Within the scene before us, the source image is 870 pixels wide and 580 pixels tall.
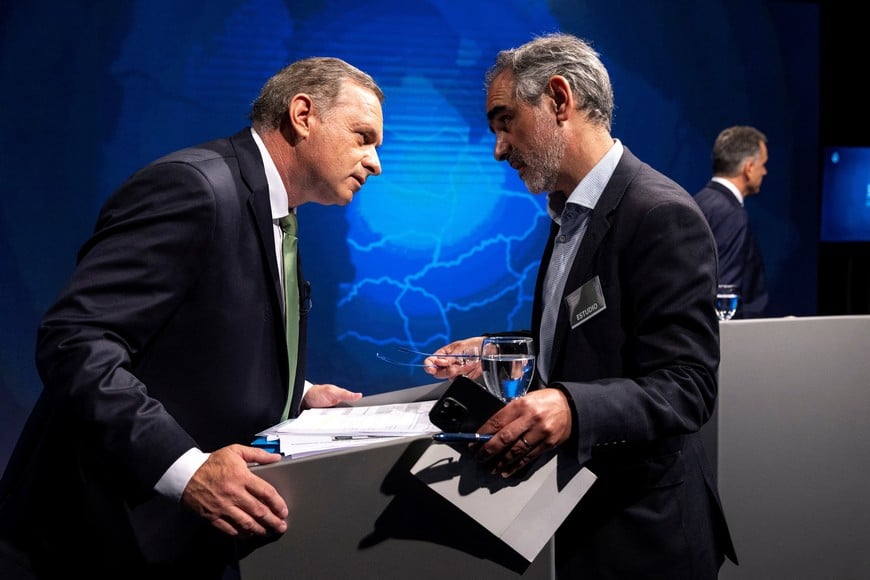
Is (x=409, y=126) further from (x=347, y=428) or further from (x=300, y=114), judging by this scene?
(x=347, y=428)

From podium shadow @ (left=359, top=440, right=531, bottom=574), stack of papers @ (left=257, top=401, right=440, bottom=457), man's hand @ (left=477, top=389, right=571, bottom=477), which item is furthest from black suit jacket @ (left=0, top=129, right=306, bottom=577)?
man's hand @ (left=477, top=389, right=571, bottom=477)

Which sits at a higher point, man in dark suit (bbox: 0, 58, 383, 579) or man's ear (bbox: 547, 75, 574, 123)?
man's ear (bbox: 547, 75, 574, 123)

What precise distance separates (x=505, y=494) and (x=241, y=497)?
0.36 metres

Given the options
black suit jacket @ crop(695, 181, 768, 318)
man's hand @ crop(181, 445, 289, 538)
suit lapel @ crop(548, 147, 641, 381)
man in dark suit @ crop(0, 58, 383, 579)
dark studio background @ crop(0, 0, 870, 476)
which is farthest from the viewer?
dark studio background @ crop(0, 0, 870, 476)

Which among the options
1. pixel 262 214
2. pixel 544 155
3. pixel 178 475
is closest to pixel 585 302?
pixel 544 155

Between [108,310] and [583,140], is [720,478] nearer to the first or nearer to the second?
[583,140]

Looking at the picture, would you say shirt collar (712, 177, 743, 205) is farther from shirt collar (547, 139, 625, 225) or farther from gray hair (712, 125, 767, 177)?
shirt collar (547, 139, 625, 225)

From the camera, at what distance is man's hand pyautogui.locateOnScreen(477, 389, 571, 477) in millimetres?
1103

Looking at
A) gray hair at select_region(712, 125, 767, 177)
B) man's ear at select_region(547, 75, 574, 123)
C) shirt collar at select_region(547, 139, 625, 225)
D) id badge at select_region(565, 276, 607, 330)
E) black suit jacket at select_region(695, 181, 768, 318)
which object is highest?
man's ear at select_region(547, 75, 574, 123)

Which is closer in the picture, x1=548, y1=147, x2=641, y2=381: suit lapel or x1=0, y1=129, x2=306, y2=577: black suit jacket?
x1=0, y1=129, x2=306, y2=577: black suit jacket

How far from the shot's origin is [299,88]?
176 cm

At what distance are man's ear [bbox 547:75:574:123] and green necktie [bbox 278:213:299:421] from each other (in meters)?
0.60

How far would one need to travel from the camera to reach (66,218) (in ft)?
14.6

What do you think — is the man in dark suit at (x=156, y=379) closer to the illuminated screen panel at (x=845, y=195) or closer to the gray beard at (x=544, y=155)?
the gray beard at (x=544, y=155)
